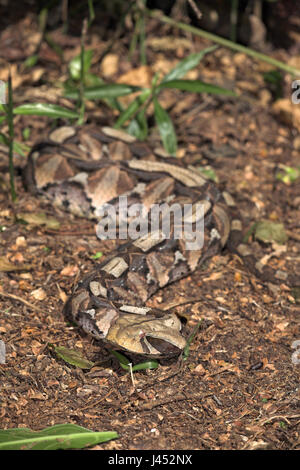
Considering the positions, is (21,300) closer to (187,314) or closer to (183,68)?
(187,314)

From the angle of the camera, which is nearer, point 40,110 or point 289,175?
point 40,110

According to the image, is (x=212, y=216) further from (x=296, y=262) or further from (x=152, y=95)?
(x=152, y=95)

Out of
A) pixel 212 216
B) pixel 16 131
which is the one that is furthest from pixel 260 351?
pixel 16 131

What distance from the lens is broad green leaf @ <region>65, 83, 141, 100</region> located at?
26.1ft

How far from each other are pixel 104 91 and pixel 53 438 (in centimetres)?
542

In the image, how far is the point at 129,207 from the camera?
759cm

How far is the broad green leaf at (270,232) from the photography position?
7.27 metres

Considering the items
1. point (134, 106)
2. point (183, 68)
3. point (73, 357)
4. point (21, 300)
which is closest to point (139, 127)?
point (134, 106)

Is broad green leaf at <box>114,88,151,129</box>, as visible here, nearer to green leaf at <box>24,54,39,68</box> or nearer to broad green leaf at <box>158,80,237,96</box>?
broad green leaf at <box>158,80,237,96</box>

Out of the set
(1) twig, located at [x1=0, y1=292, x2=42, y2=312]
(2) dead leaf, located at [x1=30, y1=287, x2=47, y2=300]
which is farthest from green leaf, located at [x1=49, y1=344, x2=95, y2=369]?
(2) dead leaf, located at [x1=30, y1=287, x2=47, y2=300]

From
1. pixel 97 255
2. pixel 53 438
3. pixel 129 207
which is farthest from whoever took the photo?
pixel 129 207

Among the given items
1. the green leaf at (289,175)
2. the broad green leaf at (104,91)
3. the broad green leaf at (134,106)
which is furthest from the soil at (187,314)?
the broad green leaf at (104,91)
